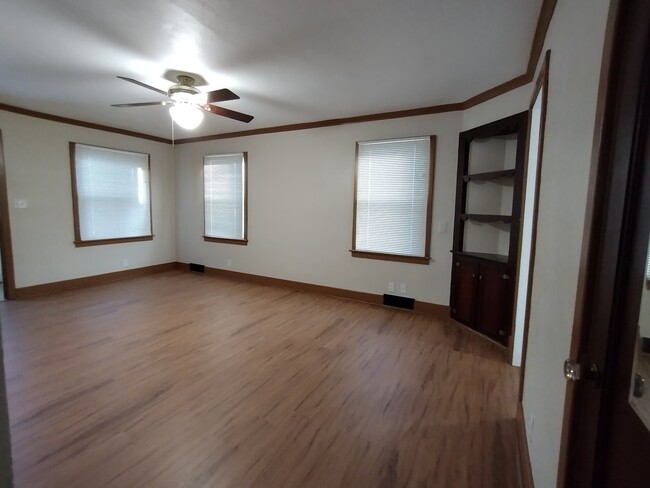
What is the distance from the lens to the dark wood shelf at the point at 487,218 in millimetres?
2969

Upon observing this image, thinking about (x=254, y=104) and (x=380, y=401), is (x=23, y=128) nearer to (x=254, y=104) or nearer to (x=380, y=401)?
(x=254, y=104)

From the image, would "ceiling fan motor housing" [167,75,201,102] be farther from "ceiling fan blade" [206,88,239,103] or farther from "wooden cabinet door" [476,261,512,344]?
"wooden cabinet door" [476,261,512,344]

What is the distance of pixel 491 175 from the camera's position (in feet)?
10.2

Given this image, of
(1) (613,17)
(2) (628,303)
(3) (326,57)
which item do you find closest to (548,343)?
(2) (628,303)

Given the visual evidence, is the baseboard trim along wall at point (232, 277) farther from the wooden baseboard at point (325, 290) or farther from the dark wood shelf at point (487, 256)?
the dark wood shelf at point (487, 256)

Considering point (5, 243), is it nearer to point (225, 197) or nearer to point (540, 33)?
point (225, 197)

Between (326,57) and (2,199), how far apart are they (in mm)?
4549

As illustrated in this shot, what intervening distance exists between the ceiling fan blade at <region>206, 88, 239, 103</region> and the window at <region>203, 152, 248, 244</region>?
2389mm

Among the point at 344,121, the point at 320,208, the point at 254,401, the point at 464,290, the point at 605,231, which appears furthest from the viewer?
the point at 320,208

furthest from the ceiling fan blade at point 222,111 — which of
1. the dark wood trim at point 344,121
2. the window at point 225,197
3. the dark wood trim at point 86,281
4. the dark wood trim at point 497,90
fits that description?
the dark wood trim at point 86,281

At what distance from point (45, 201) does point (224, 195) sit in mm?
2484

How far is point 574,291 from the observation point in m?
1.04

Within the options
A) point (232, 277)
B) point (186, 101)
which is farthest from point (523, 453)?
point (232, 277)

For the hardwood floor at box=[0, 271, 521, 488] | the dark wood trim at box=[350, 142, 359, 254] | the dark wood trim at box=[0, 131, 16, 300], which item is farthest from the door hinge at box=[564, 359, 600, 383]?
the dark wood trim at box=[0, 131, 16, 300]
